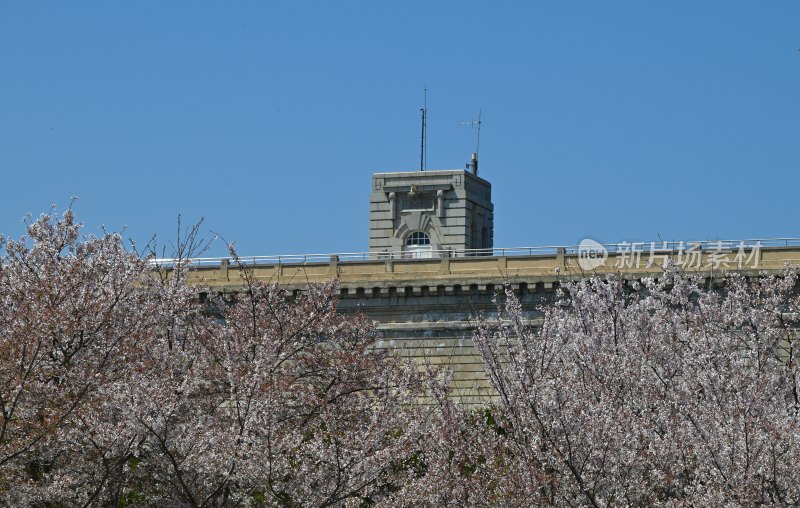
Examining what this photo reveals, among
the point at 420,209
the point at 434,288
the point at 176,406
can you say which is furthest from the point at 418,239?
the point at 176,406

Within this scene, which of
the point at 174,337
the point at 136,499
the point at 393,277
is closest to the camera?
the point at 136,499

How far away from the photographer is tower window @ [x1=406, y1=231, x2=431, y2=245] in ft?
238

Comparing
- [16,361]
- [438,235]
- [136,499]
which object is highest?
[438,235]

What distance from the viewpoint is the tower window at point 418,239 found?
72.4m

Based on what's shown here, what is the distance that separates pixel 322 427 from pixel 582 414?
25.6ft

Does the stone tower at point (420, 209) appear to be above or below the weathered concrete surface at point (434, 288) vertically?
above

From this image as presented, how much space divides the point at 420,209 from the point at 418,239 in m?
1.17

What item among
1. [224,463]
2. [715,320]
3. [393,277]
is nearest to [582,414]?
[224,463]

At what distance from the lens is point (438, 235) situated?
71938 mm

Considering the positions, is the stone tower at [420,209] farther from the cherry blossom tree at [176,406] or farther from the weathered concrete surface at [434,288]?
the cherry blossom tree at [176,406]

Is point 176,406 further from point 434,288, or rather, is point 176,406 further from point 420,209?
point 420,209

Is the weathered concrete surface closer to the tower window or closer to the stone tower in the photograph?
the stone tower

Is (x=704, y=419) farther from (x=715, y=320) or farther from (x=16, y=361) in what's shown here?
(x=16, y=361)

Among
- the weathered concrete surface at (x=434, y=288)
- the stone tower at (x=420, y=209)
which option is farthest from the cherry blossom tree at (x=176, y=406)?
the stone tower at (x=420, y=209)
